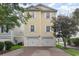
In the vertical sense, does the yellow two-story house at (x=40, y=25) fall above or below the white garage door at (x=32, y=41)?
above

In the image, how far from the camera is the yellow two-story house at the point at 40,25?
58.7 feet

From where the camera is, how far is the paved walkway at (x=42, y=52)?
703 inches

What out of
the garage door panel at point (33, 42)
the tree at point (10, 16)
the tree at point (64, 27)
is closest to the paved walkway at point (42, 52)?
the garage door panel at point (33, 42)

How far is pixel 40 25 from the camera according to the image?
Answer: 17906 mm

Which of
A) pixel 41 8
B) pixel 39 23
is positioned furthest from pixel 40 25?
pixel 41 8

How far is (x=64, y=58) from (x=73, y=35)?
1.79 ft

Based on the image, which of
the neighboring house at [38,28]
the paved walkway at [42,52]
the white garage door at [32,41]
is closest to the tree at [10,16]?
the neighboring house at [38,28]

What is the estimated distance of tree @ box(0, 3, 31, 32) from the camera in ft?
58.7

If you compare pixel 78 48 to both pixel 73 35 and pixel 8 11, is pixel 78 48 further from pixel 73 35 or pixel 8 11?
pixel 8 11

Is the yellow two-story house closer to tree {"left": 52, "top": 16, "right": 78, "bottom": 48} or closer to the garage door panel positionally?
the garage door panel

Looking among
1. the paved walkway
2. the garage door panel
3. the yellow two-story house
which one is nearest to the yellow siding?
the yellow two-story house

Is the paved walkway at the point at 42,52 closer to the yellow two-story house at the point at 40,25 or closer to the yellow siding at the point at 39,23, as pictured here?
the yellow two-story house at the point at 40,25

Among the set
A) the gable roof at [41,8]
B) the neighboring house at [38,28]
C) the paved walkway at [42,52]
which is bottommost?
the paved walkway at [42,52]

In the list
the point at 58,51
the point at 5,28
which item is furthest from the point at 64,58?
the point at 5,28
